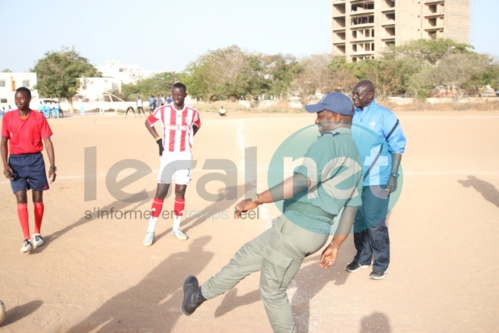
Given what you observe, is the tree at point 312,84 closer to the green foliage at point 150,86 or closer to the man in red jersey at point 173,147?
the green foliage at point 150,86

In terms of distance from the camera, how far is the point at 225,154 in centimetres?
1688

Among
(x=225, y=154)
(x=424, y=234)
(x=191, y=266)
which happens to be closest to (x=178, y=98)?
(x=191, y=266)

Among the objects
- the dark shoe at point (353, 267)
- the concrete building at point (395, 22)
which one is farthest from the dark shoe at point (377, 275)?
the concrete building at point (395, 22)

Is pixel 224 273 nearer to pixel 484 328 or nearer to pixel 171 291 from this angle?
pixel 171 291

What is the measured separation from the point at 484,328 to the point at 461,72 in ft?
165

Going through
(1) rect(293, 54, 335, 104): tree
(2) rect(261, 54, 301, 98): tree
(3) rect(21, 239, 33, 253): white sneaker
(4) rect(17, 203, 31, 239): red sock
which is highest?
(2) rect(261, 54, 301, 98): tree

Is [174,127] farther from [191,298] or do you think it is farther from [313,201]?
[313,201]

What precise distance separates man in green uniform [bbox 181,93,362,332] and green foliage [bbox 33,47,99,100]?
65.3m

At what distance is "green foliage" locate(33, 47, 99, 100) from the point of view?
63125mm

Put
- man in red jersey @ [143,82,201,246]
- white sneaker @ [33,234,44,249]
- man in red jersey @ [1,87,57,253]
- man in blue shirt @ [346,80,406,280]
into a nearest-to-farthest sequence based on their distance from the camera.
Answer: man in blue shirt @ [346,80,406,280] → man in red jersey @ [1,87,57,253] → white sneaker @ [33,234,44,249] → man in red jersey @ [143,82,201,246]

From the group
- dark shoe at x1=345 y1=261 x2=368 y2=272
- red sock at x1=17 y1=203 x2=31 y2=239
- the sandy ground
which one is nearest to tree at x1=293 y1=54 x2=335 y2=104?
the sandy ground

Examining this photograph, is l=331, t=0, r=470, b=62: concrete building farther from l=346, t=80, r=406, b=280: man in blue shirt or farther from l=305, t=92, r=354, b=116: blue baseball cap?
l=305, t=92, r=354, b=116: blue baseball cap

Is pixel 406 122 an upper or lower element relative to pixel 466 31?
lower

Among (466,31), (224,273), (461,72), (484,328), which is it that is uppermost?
(466,31)
